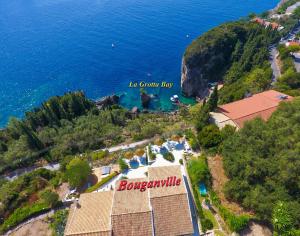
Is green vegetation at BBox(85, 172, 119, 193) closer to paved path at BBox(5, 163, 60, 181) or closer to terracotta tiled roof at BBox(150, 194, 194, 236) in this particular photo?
terracotta tiled roof at BBox(150, 194, 194, 236)

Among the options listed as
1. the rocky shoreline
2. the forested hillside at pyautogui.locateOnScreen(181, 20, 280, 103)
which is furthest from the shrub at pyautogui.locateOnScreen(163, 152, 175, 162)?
the rocky shoreline

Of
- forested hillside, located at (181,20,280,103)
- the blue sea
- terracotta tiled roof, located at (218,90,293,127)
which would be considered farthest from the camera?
the blue sea

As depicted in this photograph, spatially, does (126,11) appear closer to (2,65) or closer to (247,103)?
(2,65)

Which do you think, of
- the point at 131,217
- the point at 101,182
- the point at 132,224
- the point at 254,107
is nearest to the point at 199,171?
the point at 131,217

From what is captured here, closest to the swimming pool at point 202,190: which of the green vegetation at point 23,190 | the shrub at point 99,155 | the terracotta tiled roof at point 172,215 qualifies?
the terracotta tiled roof at point 172,215

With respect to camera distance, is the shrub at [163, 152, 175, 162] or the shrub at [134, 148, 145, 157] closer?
the shrub at [163, 152, 175, 162]

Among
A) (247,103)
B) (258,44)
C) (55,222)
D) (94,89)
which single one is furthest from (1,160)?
(258,44)

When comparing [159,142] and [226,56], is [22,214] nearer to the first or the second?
[159,142]
